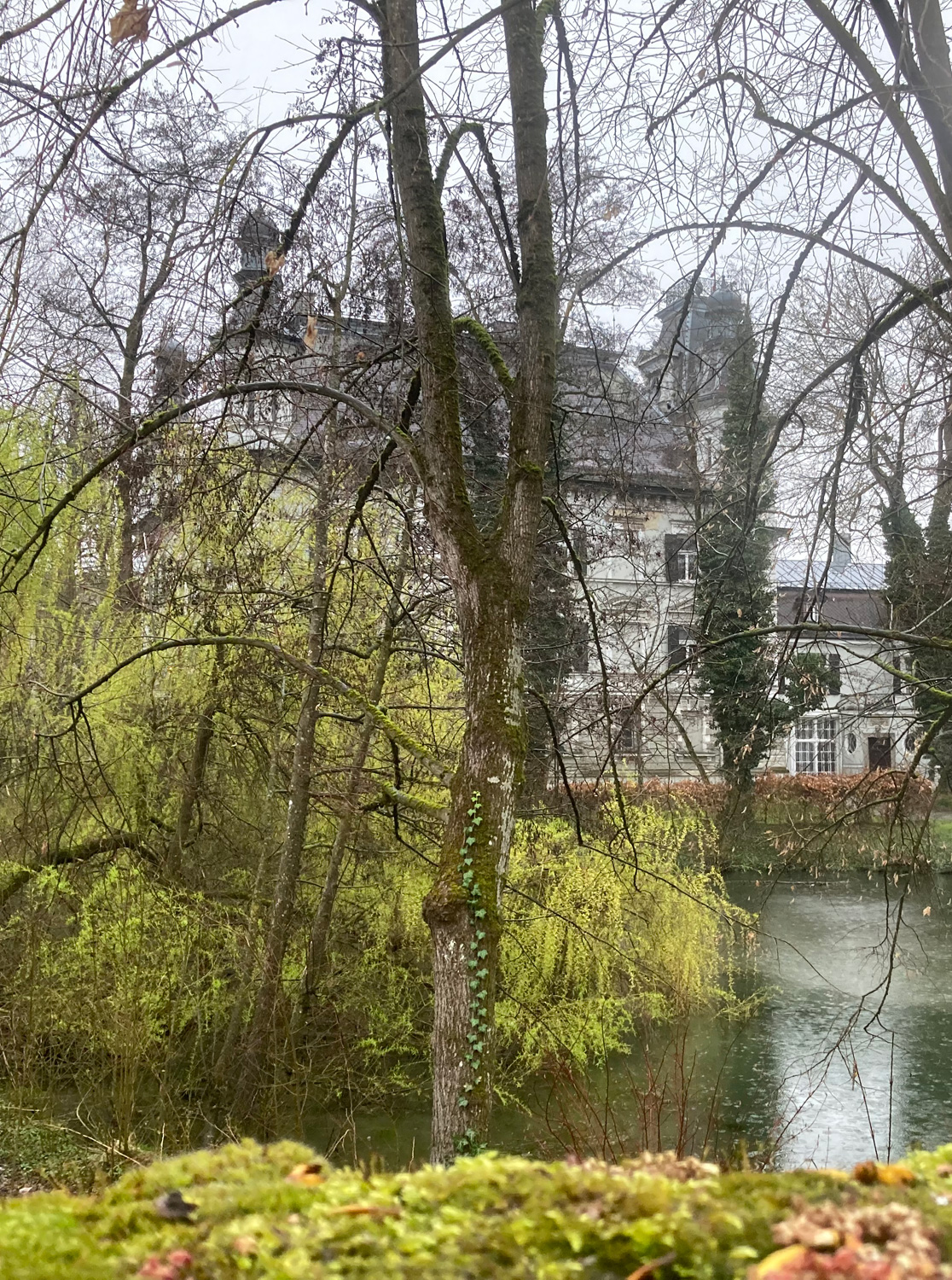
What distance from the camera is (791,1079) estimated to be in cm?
950

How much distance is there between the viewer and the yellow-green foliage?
9039 millimetres

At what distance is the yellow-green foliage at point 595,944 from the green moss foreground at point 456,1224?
7.50 meters

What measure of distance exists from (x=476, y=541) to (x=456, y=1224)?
3.33 meters

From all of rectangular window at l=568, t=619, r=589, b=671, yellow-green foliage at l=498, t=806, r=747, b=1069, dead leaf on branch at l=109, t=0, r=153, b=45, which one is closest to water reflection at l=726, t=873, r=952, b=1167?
yellow-green foliage at l=498, t=806, r=747, b=1069

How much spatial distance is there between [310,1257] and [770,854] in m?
20.5

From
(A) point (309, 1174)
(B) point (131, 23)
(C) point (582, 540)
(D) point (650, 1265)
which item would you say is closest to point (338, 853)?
(C) point (582, 540)

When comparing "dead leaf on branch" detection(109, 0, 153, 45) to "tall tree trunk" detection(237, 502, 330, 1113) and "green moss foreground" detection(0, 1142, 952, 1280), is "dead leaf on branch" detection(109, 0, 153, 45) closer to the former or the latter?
"green moss foreground" detection(0, 1142, 952, 1280)

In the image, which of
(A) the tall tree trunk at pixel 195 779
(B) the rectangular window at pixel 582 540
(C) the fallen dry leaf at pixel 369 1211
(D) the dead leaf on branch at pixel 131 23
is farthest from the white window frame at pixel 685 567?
(C) the fallen dry leaf at pixel 369 1211

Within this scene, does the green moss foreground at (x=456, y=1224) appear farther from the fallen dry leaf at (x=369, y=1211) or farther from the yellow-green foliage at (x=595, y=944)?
the yellow-green foliage at (x=595, y=944)

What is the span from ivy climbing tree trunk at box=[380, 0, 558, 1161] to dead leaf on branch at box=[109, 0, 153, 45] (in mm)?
1328

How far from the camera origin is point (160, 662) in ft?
30.3

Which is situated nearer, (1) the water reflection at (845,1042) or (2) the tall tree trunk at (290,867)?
(2) the tall tree trunk at (290,867)

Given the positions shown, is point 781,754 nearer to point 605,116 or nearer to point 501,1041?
point 501,1041

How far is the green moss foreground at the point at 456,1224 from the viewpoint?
875mm
